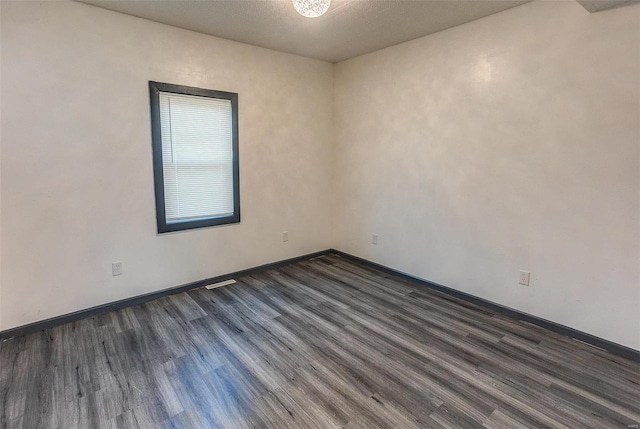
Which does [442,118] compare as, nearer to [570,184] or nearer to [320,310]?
[570,184]

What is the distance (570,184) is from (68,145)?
3910 millimetres

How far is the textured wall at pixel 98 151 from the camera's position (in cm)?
247

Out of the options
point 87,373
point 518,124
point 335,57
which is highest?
point 335,57

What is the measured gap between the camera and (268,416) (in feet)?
5.90

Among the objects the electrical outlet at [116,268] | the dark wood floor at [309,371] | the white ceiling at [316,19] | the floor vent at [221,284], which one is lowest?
the dark wood floor at [309,371]

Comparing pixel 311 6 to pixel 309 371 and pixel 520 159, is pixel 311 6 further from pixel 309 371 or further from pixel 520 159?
pixel 309 371

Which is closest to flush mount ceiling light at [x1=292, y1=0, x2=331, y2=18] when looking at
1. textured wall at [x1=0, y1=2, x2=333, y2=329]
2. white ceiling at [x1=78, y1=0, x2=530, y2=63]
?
white ceiling at [x1=78, y1=0, x2=530, y2=63]

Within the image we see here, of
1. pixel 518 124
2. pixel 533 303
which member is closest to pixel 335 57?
pixel 518 124

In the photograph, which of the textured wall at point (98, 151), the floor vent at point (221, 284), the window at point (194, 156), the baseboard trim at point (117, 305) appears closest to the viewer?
the textured wall at point (98, 151)

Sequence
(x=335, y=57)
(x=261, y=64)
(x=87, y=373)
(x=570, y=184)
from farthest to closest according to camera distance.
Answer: (x=335, y=57), (x=261, y=64), (x=570, y=184), (x=87, y=373)

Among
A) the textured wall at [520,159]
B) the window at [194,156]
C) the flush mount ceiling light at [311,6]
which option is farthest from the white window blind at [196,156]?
the textured wall at [520,159]

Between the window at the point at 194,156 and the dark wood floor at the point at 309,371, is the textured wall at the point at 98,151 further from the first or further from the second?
the dark wood floor at the point at 309,371

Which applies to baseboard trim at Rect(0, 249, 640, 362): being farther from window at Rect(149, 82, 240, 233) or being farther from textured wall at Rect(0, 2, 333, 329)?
window at Rect(149, 82, 240, 233)

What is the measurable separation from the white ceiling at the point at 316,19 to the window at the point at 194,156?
0.59 m
